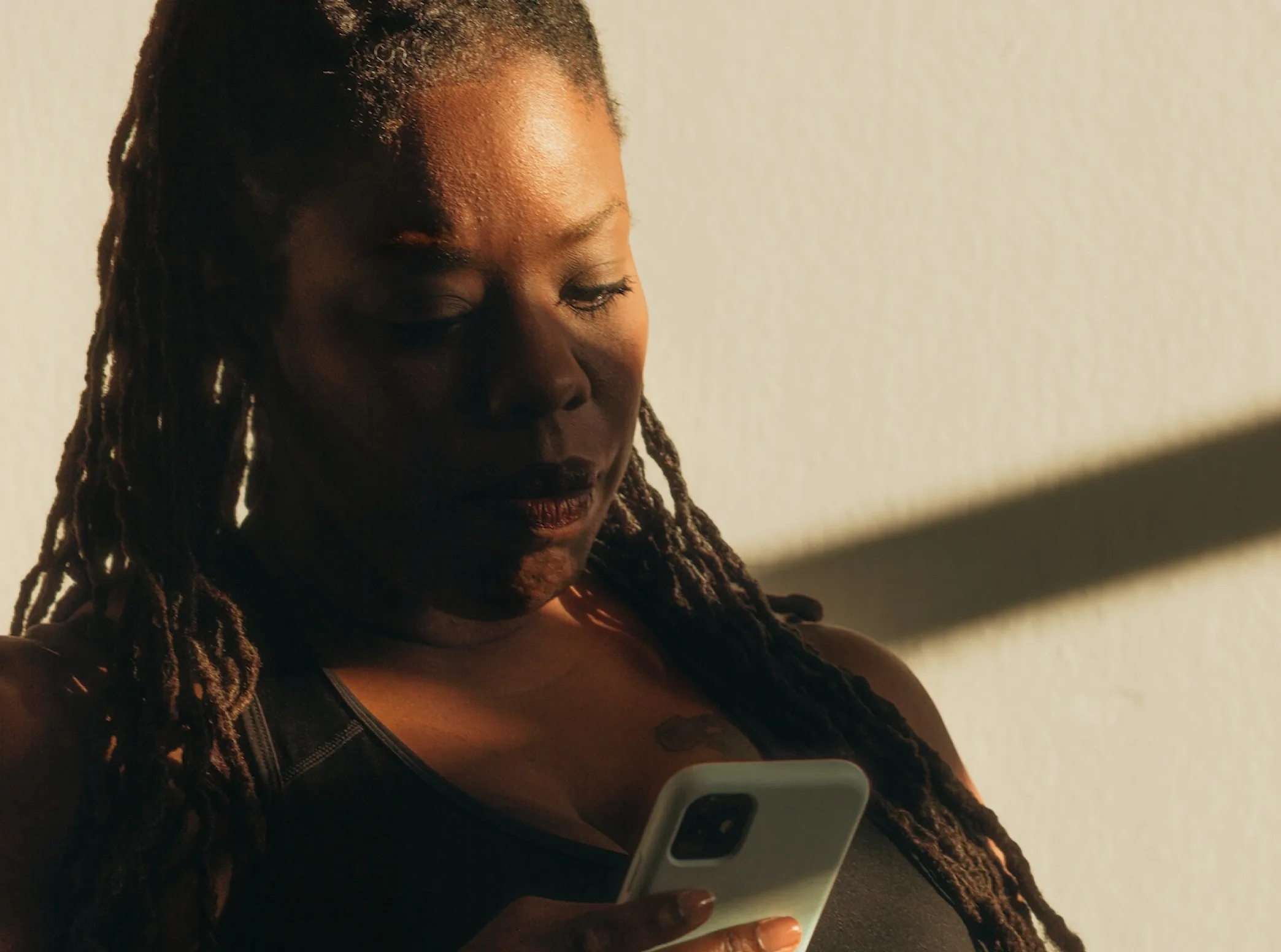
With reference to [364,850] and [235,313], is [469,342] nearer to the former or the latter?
[235,313]

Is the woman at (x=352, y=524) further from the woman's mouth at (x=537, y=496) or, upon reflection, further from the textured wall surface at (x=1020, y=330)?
the textured wall surface at (x=1020, y=330)

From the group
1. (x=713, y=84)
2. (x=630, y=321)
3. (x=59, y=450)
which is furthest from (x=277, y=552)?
(x=713, y=84)

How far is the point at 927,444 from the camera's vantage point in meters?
1.50

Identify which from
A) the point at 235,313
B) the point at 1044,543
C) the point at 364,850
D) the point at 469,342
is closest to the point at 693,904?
the point at 364,850

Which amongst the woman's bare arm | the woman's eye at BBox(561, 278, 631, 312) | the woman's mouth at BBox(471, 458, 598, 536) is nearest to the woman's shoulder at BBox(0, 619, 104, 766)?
the woman's bare arm

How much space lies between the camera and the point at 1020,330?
148 centimetres

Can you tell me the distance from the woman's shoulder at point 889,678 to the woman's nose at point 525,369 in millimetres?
395

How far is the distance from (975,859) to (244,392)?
23.2 inches

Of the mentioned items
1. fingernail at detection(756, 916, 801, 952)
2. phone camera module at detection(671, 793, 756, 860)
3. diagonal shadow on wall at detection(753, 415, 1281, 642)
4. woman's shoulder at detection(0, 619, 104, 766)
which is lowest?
diagonal shadow on wall at detection(753, 415, 1281, 642)

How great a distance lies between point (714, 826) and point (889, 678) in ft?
1.42

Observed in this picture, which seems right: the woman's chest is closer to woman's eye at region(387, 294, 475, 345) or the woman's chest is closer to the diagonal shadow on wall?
woman's eye at region(387, 294, 475, 345)

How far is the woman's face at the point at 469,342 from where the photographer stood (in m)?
0.85

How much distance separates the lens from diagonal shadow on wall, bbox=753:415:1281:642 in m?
1.51

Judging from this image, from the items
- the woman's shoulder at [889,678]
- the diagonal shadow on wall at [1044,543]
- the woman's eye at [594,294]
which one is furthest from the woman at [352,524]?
the diagonal shadow on wall at [1044,543]
